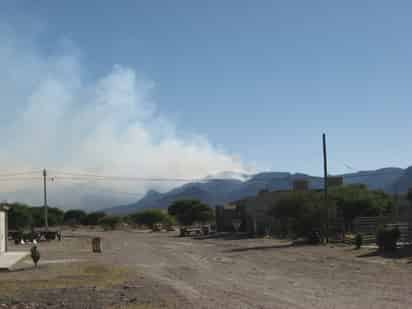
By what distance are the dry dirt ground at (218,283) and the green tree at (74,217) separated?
133221 millimetres

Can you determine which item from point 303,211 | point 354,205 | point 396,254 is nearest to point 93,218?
point 354,205

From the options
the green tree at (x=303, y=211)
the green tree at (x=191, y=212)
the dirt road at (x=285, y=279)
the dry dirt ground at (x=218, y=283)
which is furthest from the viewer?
the green tree at (x=191, y=212)

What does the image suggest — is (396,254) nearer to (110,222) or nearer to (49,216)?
→ (110,222)

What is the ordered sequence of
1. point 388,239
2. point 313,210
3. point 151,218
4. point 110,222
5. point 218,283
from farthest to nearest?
point 151,218 → point 110,222 → point 313,210 → point 388,239 → point 218,283

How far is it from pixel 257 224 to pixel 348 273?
44670mm

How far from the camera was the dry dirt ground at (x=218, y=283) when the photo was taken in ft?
57.4

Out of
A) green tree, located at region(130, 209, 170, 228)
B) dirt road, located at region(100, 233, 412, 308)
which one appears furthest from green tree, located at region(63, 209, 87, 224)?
dirt road, located at region(100, 233, 412, 308)

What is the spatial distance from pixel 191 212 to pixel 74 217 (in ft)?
183

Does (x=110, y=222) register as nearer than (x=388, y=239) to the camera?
No

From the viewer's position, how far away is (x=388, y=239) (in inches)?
1380

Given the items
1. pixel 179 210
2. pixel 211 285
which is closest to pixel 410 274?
pixel 211 285

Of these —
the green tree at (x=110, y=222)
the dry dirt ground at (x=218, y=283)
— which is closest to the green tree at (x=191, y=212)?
the green tree at (x=110, y=222)

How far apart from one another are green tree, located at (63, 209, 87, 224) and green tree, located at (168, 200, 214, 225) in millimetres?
39261

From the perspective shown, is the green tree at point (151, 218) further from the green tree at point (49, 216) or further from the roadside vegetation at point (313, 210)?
the roadside vegetation at point (313, 210)
